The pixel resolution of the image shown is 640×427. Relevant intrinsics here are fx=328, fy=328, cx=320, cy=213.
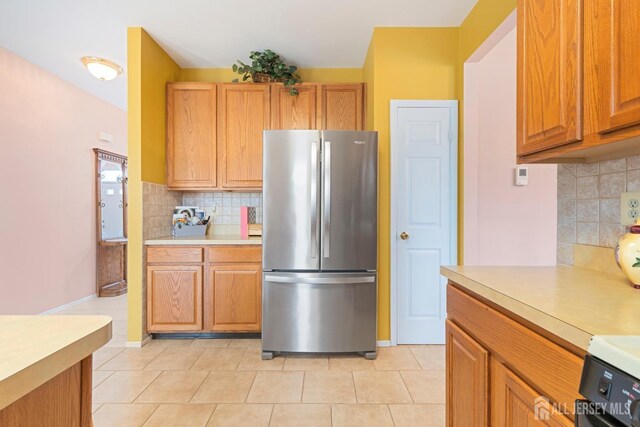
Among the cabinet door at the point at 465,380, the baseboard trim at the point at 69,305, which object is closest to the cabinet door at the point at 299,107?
the cabinet door at the point at 465,380

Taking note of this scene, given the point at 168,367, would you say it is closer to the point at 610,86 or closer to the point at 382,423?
the point at 382,423

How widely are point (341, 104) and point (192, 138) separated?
4.99 ft

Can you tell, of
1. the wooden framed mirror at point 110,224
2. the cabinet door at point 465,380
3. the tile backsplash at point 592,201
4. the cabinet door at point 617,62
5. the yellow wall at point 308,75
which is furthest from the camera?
the wooden framed mirror at point 110,224

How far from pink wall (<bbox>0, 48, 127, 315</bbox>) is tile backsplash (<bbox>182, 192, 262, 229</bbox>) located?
1508mm

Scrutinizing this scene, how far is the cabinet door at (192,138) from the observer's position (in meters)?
3.24

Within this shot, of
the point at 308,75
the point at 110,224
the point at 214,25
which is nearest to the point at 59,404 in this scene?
the point at 214,25

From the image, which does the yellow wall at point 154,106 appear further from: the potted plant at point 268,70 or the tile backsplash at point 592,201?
the tile backsplash at point 592,201

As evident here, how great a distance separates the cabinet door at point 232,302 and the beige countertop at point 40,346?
2.15 meters

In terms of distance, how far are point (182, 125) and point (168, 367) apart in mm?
2183

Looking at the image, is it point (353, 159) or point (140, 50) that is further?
point (140, 50)

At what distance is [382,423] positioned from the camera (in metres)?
1.79

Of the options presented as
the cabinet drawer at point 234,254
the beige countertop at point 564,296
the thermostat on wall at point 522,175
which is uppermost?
the thermostat on wall at point 522,175

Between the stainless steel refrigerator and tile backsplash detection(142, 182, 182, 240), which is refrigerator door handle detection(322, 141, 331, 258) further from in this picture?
tile backsplash detection(142, 182, 182, 240)

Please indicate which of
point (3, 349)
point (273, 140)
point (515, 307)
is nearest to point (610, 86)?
point (515, 307)
